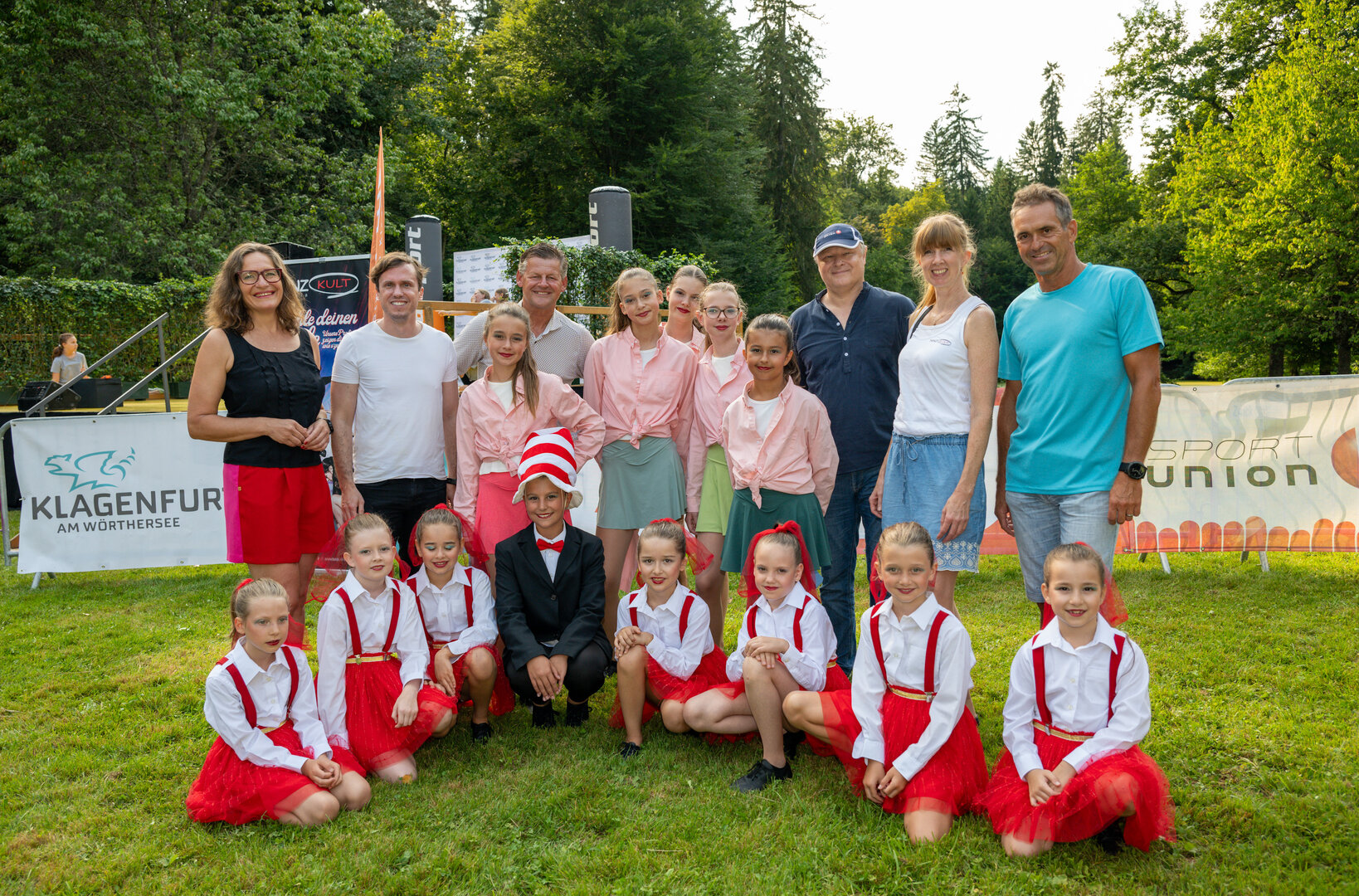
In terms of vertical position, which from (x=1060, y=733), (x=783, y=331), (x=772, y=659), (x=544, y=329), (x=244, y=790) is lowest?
(x=244, y=790)

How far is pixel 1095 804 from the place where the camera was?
279 cm

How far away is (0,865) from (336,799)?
3.54 feet

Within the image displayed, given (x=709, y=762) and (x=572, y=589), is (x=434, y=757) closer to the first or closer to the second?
(x=572, y=589)

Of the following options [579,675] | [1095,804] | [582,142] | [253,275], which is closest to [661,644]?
[579,675]

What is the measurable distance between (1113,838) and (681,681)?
1779 millimetres

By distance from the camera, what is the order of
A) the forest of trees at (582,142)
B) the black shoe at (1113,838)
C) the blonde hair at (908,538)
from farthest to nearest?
the forest of trees at (582,142), the blonde hair at (908,538), the black shoe at (1113,838)

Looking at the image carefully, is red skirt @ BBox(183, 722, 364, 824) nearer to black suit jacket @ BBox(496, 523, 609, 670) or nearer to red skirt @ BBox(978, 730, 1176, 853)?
black suit jacket @ BBox(496, 523, 609, 670)

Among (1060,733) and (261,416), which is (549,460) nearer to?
(261,416)

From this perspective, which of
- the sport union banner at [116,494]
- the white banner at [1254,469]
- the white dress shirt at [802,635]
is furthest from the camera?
the sport union banner at [116,494]

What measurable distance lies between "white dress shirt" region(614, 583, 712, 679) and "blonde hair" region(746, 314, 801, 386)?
1.12m

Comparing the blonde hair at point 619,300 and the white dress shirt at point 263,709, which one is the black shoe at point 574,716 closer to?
the white dress shirt at point 263,709

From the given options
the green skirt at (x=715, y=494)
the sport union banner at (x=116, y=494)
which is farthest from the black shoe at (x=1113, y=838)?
the sport union banner at (x=116, y=494)

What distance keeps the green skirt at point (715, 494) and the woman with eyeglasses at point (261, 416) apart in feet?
5.81

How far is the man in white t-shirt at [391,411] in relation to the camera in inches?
158
